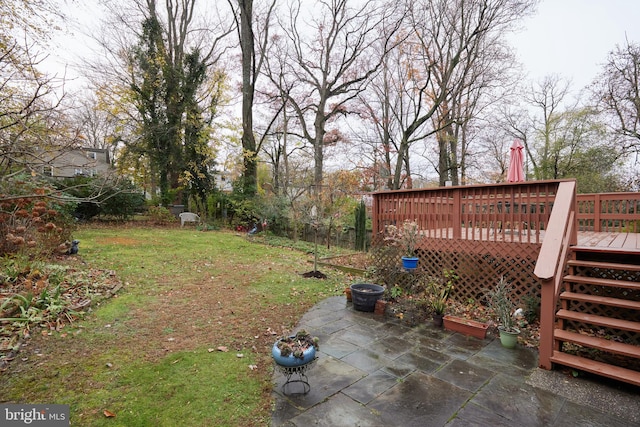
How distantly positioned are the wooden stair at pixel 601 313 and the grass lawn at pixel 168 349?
303 centimetres

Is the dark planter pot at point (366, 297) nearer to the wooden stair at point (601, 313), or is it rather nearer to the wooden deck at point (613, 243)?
the wooden stair at point (601, 313)

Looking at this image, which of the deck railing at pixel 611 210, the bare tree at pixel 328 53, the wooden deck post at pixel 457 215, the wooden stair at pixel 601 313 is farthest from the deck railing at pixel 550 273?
the bare tree at pixel 328 53

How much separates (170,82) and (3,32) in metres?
7.82

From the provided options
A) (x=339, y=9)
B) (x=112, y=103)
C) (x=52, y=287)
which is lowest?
(x=52, y=287)

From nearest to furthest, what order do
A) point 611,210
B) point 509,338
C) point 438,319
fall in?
point 509,338 < point 438,319 < point 611,210

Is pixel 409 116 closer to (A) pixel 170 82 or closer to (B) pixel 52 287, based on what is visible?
(A) pixel 170 82

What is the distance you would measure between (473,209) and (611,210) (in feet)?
14.8

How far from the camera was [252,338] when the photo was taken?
11.5 feet

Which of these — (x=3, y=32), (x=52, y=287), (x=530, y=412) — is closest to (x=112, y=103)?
(x=3, y=32)

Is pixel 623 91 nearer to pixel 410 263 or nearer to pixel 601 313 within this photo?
pixel 601 313

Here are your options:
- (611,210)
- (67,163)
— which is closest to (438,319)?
(67,163)

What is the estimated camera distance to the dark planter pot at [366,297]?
447cm

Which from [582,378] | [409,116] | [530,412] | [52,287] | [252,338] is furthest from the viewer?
[409,116]

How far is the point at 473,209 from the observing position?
4902mm
